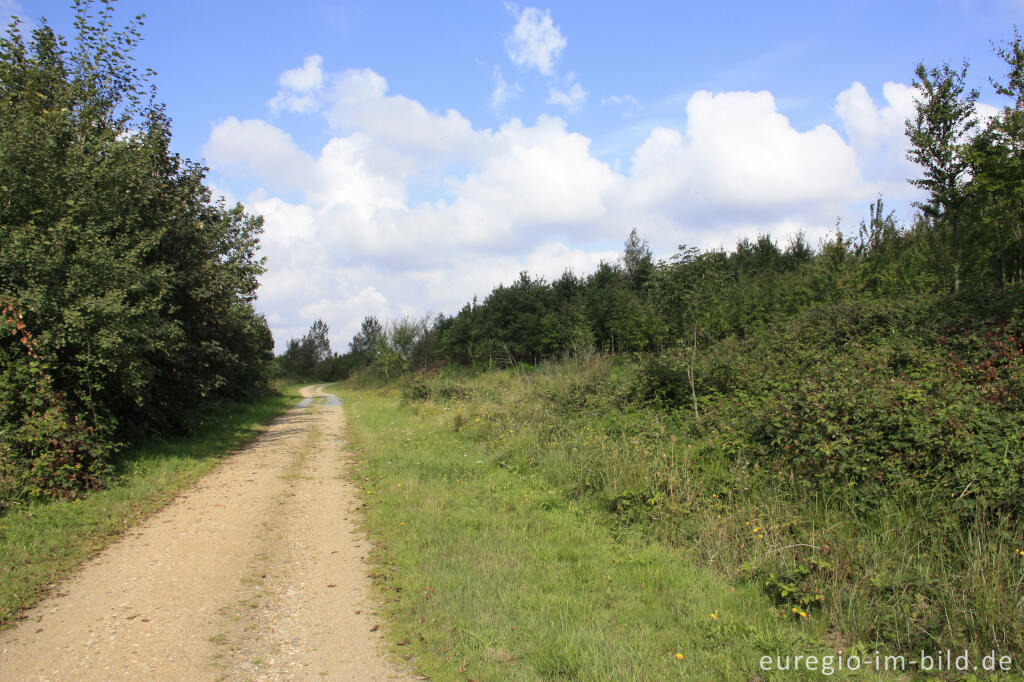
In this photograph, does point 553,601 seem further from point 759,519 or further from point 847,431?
point 847,431

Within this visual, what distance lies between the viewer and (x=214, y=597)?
5180mm

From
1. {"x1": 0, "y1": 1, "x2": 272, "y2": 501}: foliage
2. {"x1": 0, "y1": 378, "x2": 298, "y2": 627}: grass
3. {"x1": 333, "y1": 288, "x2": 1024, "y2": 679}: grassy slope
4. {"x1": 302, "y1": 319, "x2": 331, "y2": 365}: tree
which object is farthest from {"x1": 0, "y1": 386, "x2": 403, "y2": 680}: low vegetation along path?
{"x1": 302, "y1": 319, "x2": 331, "y2": 365}: tree

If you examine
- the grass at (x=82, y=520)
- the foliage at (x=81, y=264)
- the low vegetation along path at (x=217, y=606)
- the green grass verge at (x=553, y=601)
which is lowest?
the green grass verge at (x=553, y=601)

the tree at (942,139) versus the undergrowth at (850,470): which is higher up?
the tree at (942,139)

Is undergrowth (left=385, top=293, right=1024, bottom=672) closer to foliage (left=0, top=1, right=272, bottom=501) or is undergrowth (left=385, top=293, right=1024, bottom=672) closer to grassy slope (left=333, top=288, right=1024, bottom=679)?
grassy slope (left=333, top=288, right=1024, bottom=679)

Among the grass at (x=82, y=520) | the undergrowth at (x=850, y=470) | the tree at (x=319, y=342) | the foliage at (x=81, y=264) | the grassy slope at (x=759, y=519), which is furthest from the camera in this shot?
the tree at (x=319, y=342)

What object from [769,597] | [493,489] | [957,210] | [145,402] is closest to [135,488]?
[145,402]

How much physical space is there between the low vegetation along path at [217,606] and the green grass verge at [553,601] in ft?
1.46

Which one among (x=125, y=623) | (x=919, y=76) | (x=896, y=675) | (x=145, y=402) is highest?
(x=919, y=76)

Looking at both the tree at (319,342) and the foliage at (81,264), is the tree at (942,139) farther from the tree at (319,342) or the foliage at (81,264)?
the tree at (319,342)

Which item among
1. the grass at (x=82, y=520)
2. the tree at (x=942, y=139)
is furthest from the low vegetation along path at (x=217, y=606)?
the tree at (x=942, y=139)

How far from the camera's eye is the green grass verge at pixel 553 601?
13.1 feet

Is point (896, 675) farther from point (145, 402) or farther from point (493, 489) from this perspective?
point (145, 402)

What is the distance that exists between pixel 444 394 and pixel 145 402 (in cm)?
1213
